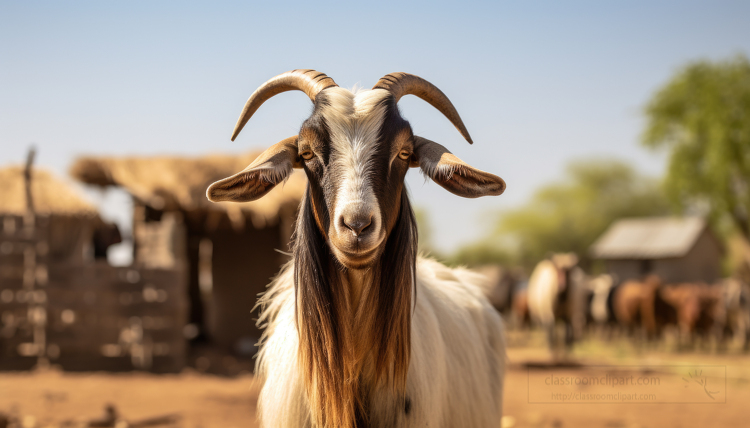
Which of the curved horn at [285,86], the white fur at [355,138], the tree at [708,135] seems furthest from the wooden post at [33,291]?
the tree at [708,135]

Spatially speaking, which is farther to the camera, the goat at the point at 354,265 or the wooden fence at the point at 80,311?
the wooden fence at the point at 80,311

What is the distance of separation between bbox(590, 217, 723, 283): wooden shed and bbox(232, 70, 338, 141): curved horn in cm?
3491

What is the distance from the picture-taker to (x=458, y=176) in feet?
9.14

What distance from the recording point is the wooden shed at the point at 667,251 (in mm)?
34156

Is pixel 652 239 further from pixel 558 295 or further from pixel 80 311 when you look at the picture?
pixel 80 311

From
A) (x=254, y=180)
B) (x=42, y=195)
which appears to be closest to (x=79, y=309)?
(x=42, y=195)

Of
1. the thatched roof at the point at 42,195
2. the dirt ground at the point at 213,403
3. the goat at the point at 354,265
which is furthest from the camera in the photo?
the thatched roof at the point at 42,195

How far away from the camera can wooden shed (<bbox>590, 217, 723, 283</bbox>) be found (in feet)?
112

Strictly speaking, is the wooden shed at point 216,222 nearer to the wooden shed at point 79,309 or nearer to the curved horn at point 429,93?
the wooden shed at point 79,309

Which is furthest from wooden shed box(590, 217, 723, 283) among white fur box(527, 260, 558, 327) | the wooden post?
the wooden post

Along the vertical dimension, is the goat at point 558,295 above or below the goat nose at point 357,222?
below

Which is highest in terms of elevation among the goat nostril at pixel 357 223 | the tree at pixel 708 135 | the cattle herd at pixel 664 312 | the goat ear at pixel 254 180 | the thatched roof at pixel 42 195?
the tree at pixel 708 135

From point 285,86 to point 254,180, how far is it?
867mm

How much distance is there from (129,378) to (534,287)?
12168 millimetres
